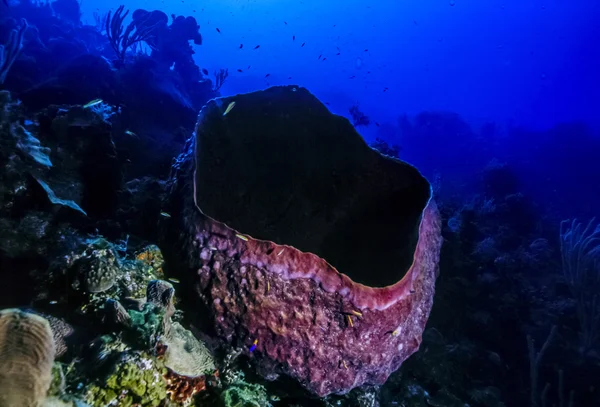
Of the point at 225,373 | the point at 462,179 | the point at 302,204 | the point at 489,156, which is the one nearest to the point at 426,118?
the point at 489,156

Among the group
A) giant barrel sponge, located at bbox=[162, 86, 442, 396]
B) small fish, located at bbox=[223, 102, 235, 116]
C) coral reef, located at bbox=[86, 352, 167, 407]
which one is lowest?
coral reef, located at bbox=[86, 352, 167, 407]

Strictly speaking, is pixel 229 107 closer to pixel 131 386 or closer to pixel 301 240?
pixel 301 240

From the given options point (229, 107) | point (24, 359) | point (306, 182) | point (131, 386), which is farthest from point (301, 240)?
point (24, 359)

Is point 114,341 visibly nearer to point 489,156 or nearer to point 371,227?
point 371,227

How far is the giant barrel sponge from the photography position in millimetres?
2451

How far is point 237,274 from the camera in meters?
2.44

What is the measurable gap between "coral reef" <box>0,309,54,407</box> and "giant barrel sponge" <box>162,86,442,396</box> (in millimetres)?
1131

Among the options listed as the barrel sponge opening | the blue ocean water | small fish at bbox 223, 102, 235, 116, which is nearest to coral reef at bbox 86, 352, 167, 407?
the blue ocean water

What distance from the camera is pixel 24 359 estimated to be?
1.42 metres

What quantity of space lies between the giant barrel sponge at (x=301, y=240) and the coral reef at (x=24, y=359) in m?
1.13

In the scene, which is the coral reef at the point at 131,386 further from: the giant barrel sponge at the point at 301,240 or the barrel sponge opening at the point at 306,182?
the barrel sponge opening at the point at 306,182

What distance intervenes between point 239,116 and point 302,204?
1.40 m

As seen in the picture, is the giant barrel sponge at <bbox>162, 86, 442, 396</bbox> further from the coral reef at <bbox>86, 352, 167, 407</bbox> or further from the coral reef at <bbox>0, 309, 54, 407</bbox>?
the coral reef at <bbox>0, 309, 54, 407</bbox>

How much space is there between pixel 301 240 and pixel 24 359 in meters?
3.12
